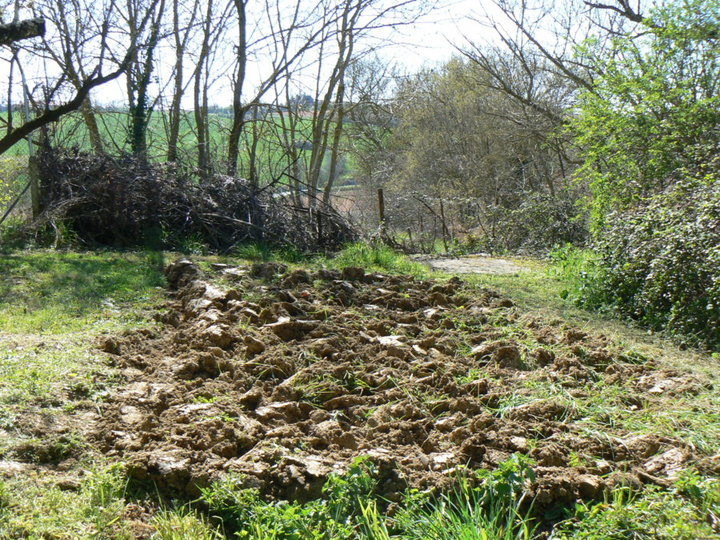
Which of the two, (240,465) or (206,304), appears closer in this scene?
(240,465)

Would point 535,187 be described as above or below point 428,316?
above

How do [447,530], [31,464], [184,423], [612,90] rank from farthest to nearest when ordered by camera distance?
[612,90]
[184,423]
[31,464]
[447,530]

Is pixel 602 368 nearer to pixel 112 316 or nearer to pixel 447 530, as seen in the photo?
pixel 447 530

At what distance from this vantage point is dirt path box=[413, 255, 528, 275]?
841 cm

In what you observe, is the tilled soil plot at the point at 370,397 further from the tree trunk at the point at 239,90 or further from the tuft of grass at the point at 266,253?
the tree trunk at the point at 239,90

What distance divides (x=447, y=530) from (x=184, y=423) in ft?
5.06

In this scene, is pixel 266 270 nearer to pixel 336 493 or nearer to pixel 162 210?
pixel 162 210

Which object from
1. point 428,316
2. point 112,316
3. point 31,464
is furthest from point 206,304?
point 31,464

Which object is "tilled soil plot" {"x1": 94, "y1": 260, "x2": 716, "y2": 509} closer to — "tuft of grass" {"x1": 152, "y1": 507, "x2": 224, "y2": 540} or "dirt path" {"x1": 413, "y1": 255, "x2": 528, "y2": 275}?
"tuft of grass" {"x1": 152, "y1": 507, "x2": 224, "y2": 540}

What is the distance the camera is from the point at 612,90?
8.28 meters

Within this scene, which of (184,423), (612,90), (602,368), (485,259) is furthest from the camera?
(485,259)

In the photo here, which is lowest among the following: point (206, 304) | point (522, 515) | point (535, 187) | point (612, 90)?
point (522, 515)

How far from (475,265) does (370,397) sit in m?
5.59

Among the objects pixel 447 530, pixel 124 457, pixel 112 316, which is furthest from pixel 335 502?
pixel 112 316
